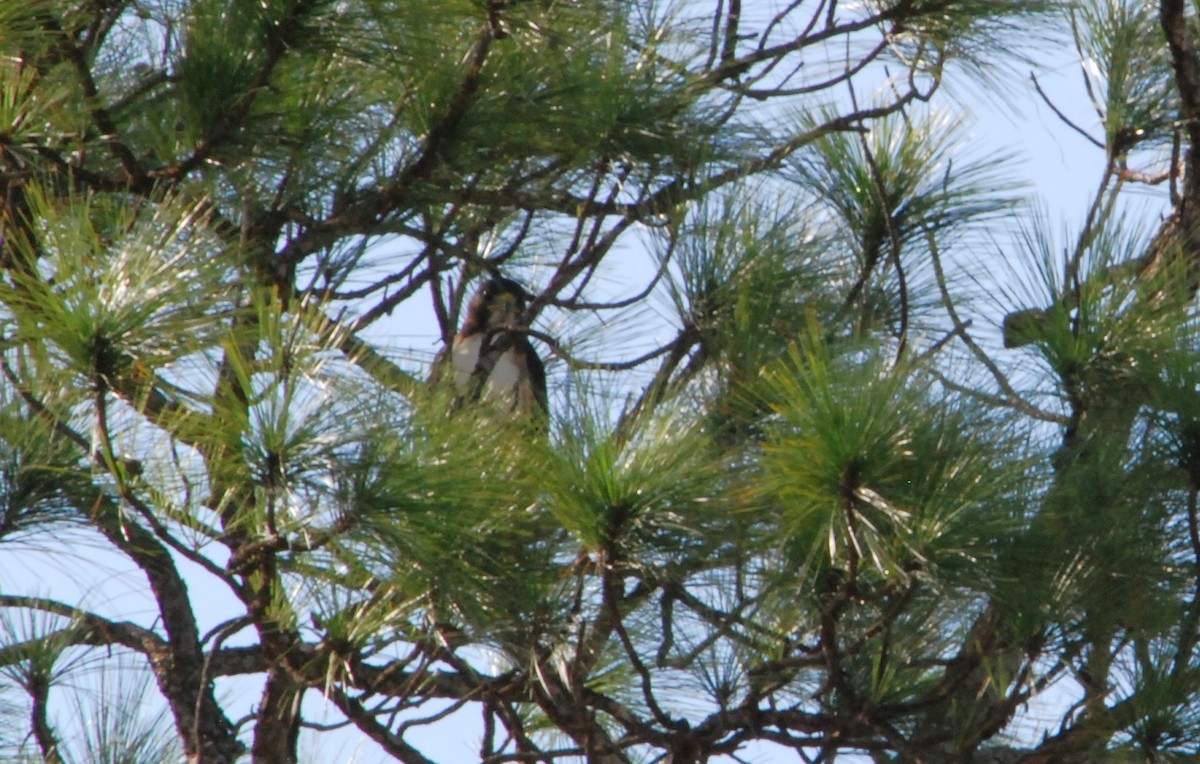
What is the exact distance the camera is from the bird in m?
2.02

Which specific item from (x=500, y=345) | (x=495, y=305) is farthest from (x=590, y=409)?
(x=495, y=305)

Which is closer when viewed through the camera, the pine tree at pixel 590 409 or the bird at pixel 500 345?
the pine tree at pixel 590 409

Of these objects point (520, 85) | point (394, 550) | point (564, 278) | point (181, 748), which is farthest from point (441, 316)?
point (394, 550)

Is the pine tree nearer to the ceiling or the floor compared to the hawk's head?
nearer to the floor

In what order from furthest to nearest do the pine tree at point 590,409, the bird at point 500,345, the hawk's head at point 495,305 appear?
the hawk's head at point 495,305, the bird at point 500,345, the pine tree at point 590,409

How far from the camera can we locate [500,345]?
2014mm

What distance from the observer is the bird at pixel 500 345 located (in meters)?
2.02

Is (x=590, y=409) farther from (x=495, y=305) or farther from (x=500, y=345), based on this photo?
(x=495, y=305)

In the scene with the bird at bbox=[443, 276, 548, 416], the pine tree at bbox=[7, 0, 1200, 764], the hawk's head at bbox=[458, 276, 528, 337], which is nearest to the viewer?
the pine tree at bbox=[7, 0, 1200, 764]

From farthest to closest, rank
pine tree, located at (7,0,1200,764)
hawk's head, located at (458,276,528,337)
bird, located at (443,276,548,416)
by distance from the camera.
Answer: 1. hawk's head, located at (458,276,528,337)
2. bird, located at (443,276,548,416)
3. pine tree, located at (7,0,1200,764)

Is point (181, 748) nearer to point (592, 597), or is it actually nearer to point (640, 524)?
point (592, 597)

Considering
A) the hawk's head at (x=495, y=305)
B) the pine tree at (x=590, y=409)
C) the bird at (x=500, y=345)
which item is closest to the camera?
the pine tree at (x=590, y=409)

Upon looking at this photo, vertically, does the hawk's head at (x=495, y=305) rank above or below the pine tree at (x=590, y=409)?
above

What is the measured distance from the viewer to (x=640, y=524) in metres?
1.33
